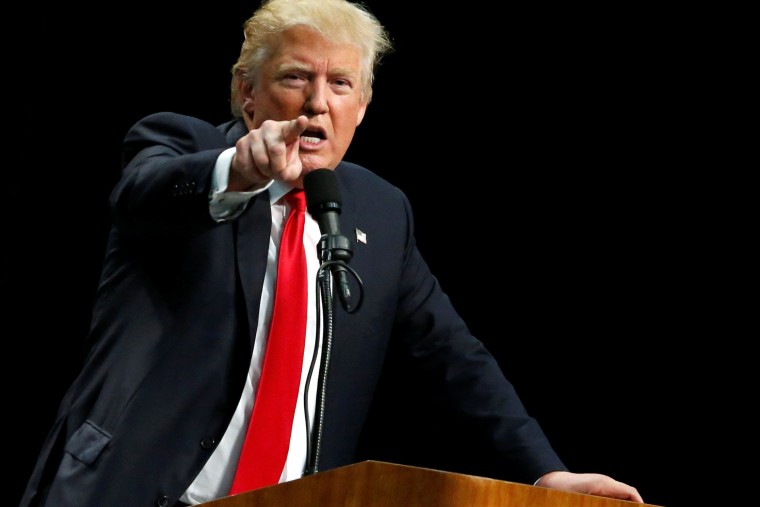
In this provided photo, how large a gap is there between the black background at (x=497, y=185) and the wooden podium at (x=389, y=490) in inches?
74.7

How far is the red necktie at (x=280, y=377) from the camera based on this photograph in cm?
220

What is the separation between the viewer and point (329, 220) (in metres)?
1.81

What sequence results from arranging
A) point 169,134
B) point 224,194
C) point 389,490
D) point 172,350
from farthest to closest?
1. point 169,134
2. point 172,350
3. point 224,194
4. point 389,490

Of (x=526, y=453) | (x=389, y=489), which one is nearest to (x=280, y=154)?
(x=389, y=489)

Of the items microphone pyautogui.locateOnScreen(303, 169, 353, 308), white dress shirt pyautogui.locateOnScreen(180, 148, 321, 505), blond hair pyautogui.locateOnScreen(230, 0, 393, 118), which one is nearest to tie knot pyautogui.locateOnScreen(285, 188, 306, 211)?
white dress shirt pyautogui.locateOnScreen(180, 148, 321, 505)

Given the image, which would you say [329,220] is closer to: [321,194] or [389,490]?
[321,194]

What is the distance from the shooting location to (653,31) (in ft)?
10.9

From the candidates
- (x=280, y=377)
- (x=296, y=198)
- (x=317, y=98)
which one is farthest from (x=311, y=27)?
(x=280, y=377)

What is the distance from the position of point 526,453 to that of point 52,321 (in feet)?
4.83

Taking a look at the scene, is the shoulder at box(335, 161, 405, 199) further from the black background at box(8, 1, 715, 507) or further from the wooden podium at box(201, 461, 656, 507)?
the wooden podium at box(201, 461, 656, 507)

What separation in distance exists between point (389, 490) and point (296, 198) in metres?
1.07

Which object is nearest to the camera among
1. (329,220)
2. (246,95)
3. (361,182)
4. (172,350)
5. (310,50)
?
(329,220)

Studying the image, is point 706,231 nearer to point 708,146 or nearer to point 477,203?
point 708,146

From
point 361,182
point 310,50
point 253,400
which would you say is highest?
point 310,50
